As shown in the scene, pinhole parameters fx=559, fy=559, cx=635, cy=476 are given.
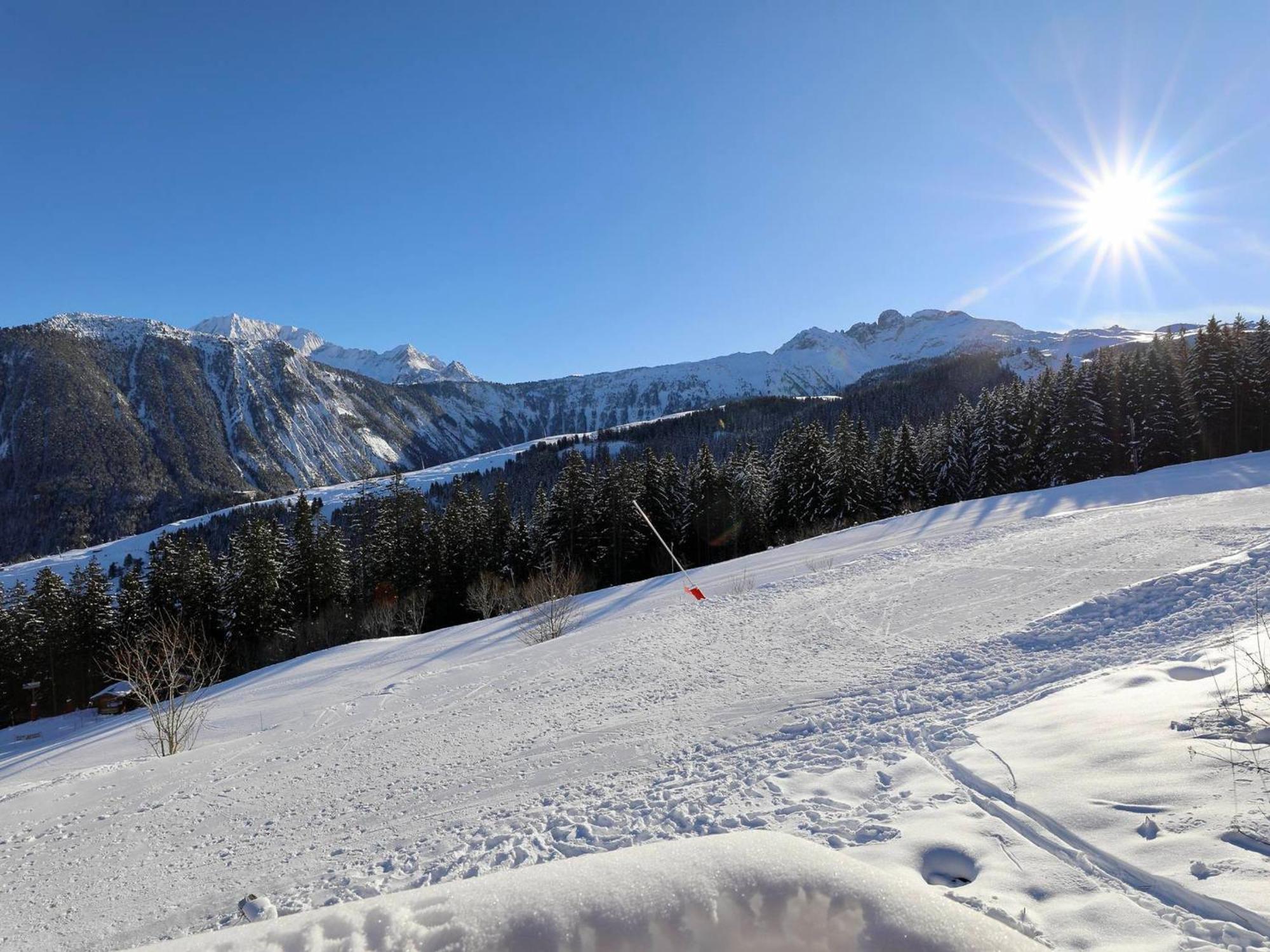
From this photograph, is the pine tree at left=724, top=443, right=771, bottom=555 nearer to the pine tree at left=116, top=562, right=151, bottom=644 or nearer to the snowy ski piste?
the snowy ski piste

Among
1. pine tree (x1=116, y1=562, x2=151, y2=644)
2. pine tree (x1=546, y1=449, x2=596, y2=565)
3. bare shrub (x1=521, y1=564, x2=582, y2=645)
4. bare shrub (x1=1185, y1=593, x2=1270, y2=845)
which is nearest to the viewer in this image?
bare shrub (x1=1185, y1=593, x2=1270, y2=845)

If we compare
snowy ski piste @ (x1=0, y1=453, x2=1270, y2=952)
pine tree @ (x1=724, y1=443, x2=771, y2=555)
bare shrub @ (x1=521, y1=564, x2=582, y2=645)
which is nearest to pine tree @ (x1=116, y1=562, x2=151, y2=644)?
snowy ski piste @ (x1=0, y1=453, x2=1270, y2=952)

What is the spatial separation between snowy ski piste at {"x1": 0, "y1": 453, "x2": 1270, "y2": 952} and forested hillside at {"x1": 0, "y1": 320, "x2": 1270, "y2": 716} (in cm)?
2178

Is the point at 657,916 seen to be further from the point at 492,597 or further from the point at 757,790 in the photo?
the point at 492,597

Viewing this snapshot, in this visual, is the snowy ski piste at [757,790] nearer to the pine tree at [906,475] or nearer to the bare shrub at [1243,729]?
the bare shrub at [1243,729]

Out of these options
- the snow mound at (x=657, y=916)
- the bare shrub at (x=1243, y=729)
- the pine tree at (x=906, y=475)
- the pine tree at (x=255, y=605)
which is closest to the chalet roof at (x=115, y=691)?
the pine tree at (x=255, y=605)

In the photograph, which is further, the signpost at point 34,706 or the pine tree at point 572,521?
the pine tree at point 572,521

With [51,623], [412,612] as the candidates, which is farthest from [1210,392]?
[51,623]

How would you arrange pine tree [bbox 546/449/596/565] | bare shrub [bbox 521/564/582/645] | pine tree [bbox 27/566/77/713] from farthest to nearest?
1. pine tree [bbox 546/449/596/565]
2. pine tree [bbox 27/566/77/713]
3. bare shrub [bbox 521/564/582/645]

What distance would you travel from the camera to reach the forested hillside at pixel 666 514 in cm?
3606

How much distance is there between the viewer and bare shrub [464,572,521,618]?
2931 cm

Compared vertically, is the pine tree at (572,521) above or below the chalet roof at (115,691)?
above

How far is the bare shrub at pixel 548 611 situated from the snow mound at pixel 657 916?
15456 millimetres

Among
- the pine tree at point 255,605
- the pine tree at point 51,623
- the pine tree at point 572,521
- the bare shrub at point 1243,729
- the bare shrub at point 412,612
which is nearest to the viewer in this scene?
the bare shrub at point 1243,729
